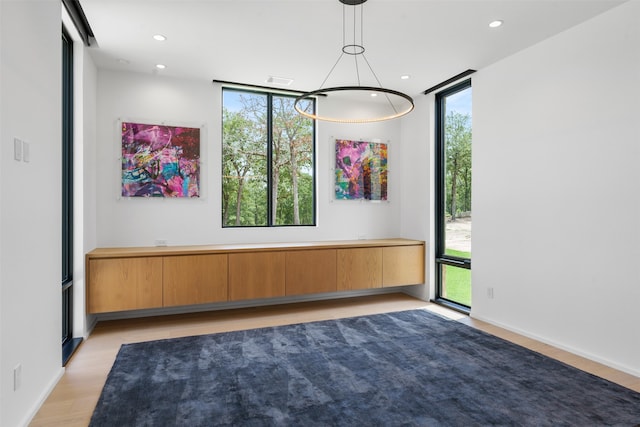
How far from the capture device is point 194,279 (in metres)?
4.32

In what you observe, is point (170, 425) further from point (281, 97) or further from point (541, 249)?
point (281, 97)

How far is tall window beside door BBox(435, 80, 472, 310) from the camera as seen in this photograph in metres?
4.93

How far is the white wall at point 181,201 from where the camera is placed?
4520 mm

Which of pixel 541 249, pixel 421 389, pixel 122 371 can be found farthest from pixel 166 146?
pixel 541 249

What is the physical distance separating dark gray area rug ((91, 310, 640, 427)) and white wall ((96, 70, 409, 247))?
1.53 metres

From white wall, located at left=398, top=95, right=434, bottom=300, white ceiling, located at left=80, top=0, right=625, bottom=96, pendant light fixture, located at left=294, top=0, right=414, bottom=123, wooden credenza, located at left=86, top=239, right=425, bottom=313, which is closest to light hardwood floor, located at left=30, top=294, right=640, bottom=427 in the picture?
wooden credenza, located at left=86, top=239, right=425, bottom=313

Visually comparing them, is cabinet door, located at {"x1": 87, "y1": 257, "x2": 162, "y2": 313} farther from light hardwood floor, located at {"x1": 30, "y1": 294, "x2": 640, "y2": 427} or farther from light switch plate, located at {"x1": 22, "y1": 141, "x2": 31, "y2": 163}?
light switch plate, located at {"x1": 22, "y1": 141, "x2": 31, "y2": 163}

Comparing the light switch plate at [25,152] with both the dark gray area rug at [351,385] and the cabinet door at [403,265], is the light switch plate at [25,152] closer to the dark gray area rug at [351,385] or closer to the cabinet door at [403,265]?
the dark gray area rug at [351,385]

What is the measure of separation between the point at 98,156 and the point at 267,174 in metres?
2.08

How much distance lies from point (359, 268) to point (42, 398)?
3.58 m

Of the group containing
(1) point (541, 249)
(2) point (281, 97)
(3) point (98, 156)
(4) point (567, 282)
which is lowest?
(4) point (567, 282)

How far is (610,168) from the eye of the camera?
3.19 m

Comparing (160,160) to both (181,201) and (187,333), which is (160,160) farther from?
(187,333)

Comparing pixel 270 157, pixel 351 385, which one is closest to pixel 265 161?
pixel 270 157
